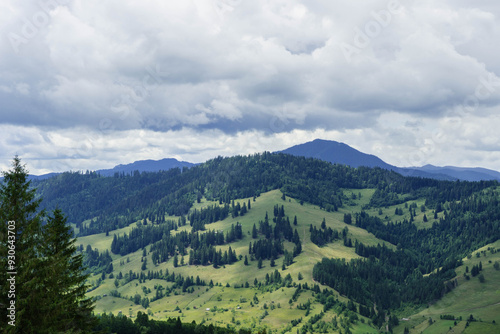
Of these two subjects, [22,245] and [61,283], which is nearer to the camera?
[22,245]

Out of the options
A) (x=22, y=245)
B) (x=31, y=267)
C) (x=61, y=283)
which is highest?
(x=22, y=245)

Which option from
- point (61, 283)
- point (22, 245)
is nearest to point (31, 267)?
point (22, 245)

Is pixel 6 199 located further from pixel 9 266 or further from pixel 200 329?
pixel 200 329

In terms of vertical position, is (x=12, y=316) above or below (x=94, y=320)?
above

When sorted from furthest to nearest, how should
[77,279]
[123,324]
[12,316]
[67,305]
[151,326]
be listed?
[151,326] → [123,324] → [77,279] → [67,305] → [12,316]

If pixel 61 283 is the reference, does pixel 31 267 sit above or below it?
above

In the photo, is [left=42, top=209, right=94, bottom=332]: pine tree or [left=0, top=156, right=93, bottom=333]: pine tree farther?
[left=42, top=209, right=94, bottom=332]: pine tree

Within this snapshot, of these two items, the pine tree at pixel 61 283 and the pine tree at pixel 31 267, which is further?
the pine tree at pixel 61 283

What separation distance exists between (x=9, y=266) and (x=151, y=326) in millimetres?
139582

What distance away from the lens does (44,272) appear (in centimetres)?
Answer: 4075

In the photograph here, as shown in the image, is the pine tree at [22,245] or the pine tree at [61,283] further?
the pine tree at [61,283]

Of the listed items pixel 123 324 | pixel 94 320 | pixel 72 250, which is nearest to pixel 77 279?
pixel 72 250

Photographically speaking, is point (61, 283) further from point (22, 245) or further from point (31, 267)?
point (22, 245)

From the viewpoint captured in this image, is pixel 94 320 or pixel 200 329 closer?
pixel 94 320
